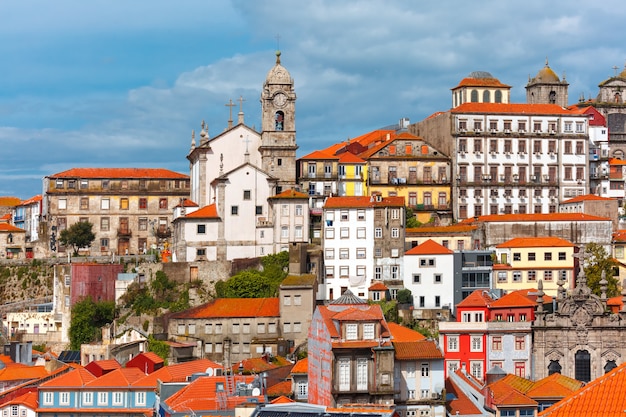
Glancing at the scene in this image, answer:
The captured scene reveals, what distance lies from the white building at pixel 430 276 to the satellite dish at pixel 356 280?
359 centimetres

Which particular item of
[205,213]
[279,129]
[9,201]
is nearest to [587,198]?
[279,129]

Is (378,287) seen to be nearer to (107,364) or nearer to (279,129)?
(279,129)

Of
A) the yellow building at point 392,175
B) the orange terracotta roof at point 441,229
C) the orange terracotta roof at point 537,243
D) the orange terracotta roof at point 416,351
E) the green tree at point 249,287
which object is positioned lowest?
the orange terracotta roof at point 416,351

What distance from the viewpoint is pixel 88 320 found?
98062 millimetres

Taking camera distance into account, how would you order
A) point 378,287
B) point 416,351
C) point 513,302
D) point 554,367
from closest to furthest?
point 416,351 → point 554,367 → point 513,302 → point 378,287

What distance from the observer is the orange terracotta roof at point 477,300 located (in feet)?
288

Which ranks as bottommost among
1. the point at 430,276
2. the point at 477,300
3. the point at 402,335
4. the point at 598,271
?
the point at 402,335

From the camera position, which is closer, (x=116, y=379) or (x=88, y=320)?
(x=116, y=379)

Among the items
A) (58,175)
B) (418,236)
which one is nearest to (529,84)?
(418,236)

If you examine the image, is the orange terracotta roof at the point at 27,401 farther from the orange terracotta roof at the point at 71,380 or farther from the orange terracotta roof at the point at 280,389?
the orange terracotta roof at the point at 280,389

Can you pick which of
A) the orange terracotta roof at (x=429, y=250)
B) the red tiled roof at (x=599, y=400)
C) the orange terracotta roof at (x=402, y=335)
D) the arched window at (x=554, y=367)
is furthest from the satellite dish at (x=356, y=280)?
the red tiled roof at (x=599, y=400)

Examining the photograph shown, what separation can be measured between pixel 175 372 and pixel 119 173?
4509 centimetres

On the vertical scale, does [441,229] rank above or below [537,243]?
above

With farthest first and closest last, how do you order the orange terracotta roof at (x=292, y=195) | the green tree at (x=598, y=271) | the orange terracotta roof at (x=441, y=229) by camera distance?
1. the orange terracotta roof at (x=441, y=229)
2. the orange terracotta roof at (x=292, y=195)
3. the green tree at (x=598, y=271)
